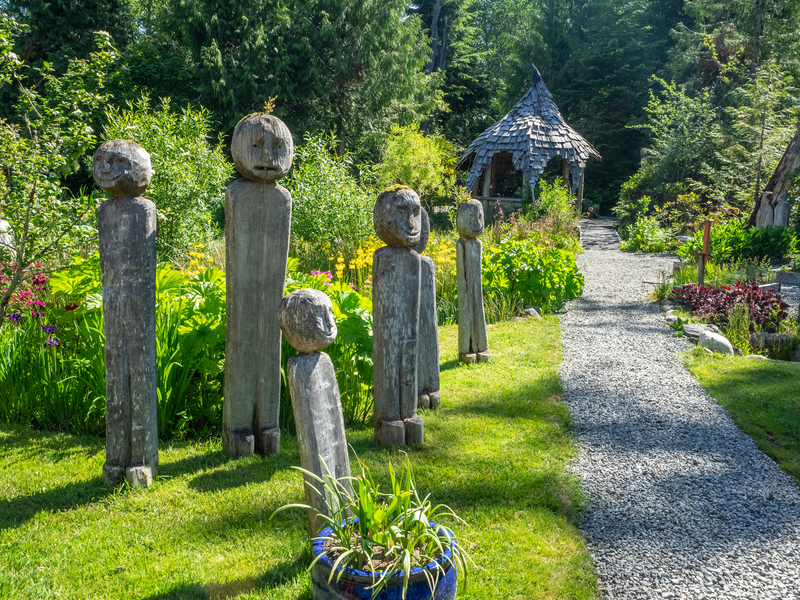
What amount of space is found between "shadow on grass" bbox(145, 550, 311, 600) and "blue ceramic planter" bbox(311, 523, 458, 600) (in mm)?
461

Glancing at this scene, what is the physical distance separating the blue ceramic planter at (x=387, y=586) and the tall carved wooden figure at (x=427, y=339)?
2.35m

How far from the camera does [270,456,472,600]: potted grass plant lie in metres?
1.86

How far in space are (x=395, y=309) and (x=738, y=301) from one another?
21.0ft

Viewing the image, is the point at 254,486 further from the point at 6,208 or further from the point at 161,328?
the point at 6,208

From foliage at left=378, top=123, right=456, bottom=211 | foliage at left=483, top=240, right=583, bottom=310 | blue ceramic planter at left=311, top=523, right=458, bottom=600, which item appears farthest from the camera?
foliage at left=378, top=123, right=456, bottom=211

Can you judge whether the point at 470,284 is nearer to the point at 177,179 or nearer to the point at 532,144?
the point at 177,179

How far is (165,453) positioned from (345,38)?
2050 centimetres

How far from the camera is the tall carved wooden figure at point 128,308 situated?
9.58 ft

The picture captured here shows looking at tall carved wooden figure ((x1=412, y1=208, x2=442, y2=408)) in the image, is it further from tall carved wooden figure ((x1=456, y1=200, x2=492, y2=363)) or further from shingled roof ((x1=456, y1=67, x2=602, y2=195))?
shingled roof ((x1=456, y1=67, x2=602, y2=195))

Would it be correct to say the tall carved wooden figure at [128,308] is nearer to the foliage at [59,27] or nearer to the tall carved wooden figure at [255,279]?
the tall carved wooden figure at [255,279]

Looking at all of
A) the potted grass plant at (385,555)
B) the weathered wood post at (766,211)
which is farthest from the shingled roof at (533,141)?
the potted grass plant at (385,555)

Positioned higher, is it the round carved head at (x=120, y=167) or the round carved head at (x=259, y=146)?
the round carved head at (x=259, y=146)

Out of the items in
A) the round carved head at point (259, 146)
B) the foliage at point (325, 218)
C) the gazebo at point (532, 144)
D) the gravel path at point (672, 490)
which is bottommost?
the gravel path at point (672, 490)

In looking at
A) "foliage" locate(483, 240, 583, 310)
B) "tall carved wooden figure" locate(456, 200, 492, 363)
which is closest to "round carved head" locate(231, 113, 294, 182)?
"tall carved wooden figure" locate(456, 200, 492, 363)
